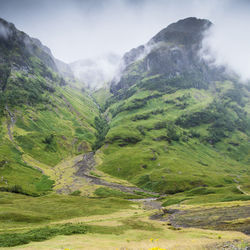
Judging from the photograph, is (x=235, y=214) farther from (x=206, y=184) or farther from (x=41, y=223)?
(x=206, y=184)

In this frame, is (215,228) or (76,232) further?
(215,228)

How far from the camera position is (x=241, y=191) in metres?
139

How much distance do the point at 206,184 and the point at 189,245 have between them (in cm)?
15756

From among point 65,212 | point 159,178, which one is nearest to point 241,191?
point 159,178

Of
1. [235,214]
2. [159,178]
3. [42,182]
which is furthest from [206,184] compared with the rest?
[42,182]

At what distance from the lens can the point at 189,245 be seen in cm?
3553

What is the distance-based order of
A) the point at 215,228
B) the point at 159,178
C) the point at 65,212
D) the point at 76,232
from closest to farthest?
the point at 76,232 → the point at 215,228 → the point at 65,212 → the point at 159,178

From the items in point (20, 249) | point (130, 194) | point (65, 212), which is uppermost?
point (20, 249)

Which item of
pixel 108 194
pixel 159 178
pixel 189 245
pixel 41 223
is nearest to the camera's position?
pixel 189 245

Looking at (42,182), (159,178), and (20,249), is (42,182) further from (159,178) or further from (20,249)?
(20,249)

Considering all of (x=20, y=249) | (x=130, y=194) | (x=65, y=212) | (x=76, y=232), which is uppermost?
(x=20, y=249)

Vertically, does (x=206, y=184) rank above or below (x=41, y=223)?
below

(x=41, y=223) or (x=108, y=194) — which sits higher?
(x=41, y=223)

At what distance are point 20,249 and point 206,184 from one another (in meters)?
173
